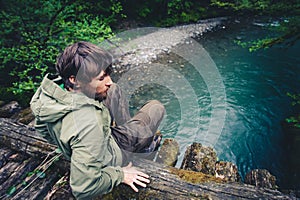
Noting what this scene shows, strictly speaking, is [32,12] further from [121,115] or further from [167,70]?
[167,70]

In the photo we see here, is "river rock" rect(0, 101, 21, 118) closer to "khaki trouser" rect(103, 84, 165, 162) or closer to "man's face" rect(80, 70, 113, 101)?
"khaki trouser" rect(103, 84, 165, 162)

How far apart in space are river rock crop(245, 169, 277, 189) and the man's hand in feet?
4.04

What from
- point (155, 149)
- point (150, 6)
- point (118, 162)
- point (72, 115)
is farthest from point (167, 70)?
point (72, 115)

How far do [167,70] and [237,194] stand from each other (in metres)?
6.06

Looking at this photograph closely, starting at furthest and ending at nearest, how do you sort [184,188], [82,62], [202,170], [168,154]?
[168,154]
[202,170]
[184,188]
[82,62]

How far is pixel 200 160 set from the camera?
2.70m

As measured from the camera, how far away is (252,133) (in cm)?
548

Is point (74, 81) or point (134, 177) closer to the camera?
point (74, 81)

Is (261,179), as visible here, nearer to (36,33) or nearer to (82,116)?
(82,116)

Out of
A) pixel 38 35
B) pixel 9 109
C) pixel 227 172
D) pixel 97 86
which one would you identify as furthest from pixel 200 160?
A: pixel 38 35

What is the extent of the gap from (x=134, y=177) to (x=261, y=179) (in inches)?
55.9

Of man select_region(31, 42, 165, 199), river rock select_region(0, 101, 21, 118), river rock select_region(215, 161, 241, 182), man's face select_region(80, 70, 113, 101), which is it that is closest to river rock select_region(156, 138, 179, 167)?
river rock select_region(215, 161, 241, 182)

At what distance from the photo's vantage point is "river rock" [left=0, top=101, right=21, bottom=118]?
334cm

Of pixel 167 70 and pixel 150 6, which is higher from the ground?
pixel 150 6
